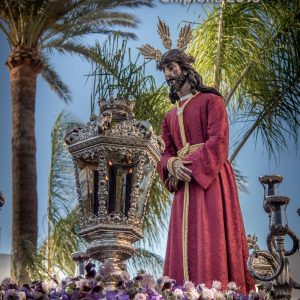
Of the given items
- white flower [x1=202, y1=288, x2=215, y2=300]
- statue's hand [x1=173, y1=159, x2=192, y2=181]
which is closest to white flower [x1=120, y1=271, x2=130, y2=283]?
white flower [x1=202, y1=288, x2=215, y2=300]

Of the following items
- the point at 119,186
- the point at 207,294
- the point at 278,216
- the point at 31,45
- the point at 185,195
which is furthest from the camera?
the point at 31,45

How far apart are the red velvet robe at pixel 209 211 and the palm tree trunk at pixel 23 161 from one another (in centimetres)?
608

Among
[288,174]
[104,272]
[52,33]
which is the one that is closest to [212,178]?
[104,272]

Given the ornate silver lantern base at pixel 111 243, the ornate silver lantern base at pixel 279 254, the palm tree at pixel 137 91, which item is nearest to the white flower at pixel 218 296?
the ornate silver lantern base at pixel 279 254

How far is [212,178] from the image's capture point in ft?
16.9

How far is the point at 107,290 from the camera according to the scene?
3814mm

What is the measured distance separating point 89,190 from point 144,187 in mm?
316

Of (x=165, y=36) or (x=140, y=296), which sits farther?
(x=165, y=36)

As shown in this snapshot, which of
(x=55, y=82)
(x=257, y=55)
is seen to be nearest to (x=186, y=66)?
(x=257, y=55)

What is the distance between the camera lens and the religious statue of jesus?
4.97 m

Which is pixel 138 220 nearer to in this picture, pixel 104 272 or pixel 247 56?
pixel 104 272

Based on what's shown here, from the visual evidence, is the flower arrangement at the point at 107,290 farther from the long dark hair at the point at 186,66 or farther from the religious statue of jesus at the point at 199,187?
the long dark hair at the point at 186,66

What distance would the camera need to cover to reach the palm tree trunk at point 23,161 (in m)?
11.4

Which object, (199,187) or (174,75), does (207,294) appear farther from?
(174,75)
